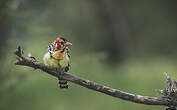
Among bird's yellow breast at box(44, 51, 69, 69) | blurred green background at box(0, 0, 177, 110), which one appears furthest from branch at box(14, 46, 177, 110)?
blurred green background at box(0, 0, 177, 110)

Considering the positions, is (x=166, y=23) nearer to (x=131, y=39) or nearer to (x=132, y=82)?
(x=131, y=39)

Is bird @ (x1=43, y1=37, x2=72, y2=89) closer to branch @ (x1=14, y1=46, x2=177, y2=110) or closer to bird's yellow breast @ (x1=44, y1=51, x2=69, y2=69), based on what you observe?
bird's yellow breast @ (x1=44, y1=51, x2=69, y2=69)

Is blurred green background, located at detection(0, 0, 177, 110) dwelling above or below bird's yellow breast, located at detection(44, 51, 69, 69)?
above

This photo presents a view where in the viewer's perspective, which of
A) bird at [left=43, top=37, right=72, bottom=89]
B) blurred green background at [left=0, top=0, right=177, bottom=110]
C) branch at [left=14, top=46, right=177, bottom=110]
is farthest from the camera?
blurred green background at [left=0, top=0, right=177, bottom=110]

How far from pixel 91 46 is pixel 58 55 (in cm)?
308

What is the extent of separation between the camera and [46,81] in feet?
13.6

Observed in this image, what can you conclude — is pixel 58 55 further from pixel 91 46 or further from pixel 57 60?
pixel 91 46

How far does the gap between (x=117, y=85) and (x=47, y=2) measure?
3.70 ft

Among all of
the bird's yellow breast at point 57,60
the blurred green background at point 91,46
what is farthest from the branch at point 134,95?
the blurred green background at point 91,46

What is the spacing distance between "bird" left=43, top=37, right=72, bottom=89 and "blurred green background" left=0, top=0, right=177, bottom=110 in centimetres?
65

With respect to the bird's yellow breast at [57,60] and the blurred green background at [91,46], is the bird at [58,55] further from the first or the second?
the blurred green background at [91,46]

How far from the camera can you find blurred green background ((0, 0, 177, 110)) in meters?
3.08

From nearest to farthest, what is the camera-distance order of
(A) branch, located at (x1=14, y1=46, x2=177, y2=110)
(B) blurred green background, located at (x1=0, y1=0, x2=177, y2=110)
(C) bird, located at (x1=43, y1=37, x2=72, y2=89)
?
1. (A) branch, located at (x1=14, y1=46, x2=177, y2=110)
2. (C) bird, located at (x1=43, y1=37, x2=72, y2=89)
3. (B) blurred green background, located at (x1=0, y1=0, x2=177, y2=110)

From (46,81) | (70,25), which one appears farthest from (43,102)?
(70,25)
